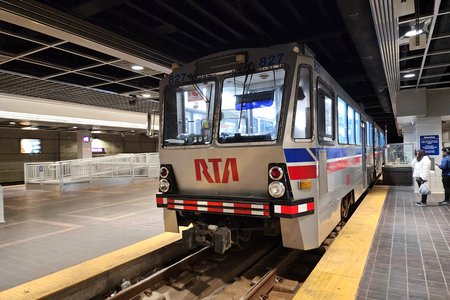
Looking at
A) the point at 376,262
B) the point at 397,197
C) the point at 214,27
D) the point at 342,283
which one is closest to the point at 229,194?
the point at 342,283

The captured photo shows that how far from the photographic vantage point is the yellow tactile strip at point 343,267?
11.0 ft

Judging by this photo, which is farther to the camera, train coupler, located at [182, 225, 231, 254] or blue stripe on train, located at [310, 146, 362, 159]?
blue stripe on train, located at [310, 146, 362, 159]

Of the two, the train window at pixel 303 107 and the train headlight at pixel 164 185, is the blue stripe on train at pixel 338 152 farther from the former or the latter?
the train headlight at pixel 164 185

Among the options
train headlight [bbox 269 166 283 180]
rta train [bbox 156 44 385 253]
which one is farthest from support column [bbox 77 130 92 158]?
train headlight [bbox 269 166 283 180]

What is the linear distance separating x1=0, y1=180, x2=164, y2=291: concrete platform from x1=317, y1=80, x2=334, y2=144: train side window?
3.78 meters

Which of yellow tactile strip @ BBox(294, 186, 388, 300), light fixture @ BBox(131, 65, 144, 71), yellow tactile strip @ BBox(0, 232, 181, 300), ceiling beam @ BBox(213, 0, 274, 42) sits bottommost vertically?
yellow tactile strip @ BBox(0, 232, 181, 300)

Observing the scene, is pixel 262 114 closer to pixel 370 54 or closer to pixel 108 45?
pixel 108 45

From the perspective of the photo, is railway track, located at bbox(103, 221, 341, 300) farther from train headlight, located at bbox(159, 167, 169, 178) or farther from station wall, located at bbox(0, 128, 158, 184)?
station wall, located at bbox(0, 128, 158, 184)

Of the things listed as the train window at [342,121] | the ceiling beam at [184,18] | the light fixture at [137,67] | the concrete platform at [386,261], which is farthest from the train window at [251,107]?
the light fixture at [137,67]

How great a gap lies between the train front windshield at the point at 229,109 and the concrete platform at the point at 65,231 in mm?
2467

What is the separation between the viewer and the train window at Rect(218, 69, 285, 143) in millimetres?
4066

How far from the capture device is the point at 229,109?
4371mm

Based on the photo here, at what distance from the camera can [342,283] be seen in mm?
3557

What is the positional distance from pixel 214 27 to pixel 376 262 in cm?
514
